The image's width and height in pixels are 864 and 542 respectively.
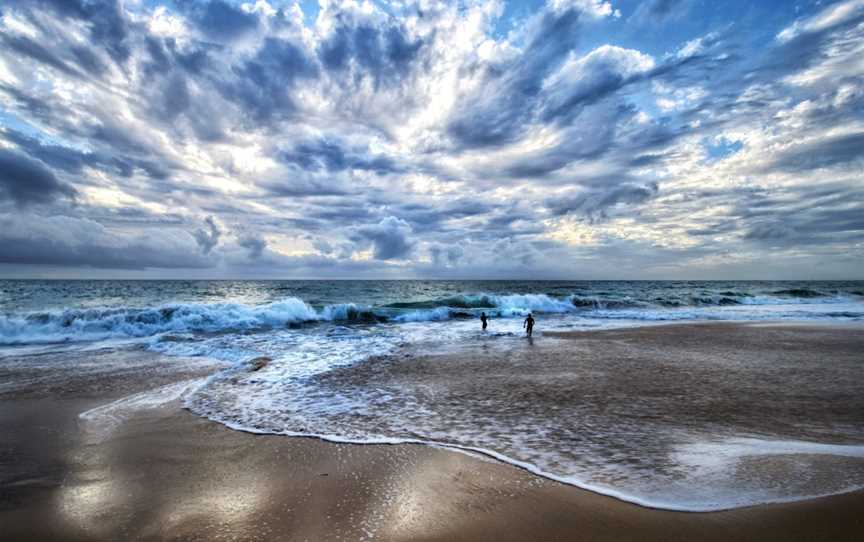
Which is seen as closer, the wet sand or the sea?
the wet sand

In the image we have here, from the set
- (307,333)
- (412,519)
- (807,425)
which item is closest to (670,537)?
(412,519)

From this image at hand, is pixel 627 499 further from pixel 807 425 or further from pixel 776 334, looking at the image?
pixel 776 334

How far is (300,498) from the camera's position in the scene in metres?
4.88

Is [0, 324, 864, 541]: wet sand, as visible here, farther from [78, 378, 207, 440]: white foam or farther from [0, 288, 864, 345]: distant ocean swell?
[0, 288, 864, 345]: distant ocean swell

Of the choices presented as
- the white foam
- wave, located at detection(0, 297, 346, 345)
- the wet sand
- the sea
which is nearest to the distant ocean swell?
wave, located at detection(0, 297, 346, 345)

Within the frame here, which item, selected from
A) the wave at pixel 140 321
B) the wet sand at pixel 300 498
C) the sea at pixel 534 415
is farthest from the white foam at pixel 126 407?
the wave at pixel 140 321

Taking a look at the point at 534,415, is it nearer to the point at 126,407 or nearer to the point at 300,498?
the point at 300,498

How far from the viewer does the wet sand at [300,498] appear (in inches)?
163

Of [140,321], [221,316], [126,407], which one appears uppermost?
[221,316]

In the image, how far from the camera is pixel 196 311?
1032 inches

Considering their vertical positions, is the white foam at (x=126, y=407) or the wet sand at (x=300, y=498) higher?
the wet sand at (x=300, y=498)

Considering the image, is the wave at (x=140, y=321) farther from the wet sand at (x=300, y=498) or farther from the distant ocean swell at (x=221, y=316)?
the wet sand at (x=300, y=498)

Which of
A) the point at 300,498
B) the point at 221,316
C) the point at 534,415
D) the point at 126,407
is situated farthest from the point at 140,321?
the point at 534,415

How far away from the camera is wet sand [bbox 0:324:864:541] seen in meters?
4.13
